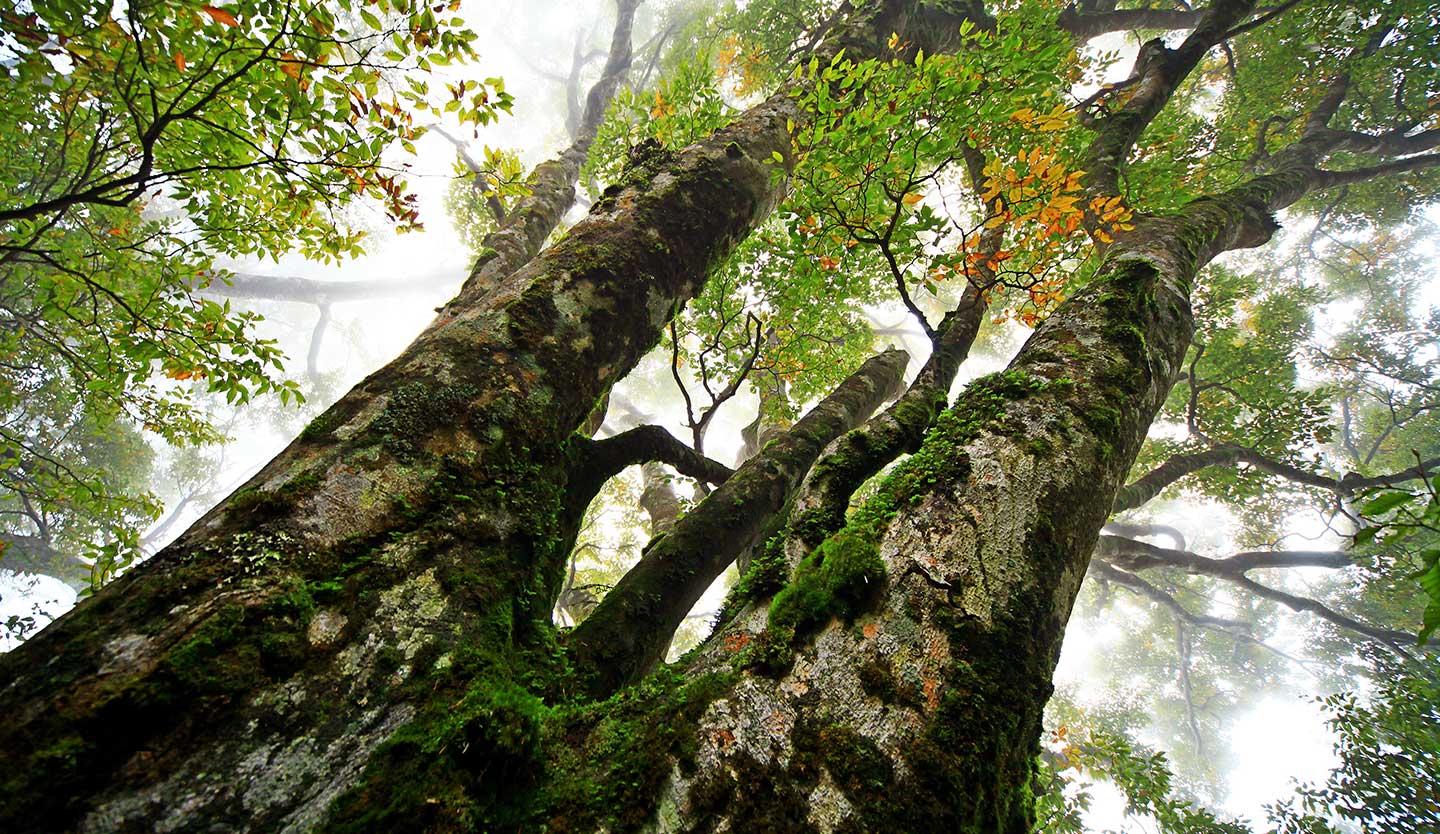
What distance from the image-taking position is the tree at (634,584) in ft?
4.24

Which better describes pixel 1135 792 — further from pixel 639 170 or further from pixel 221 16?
pixel 221 16

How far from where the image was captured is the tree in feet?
4.24

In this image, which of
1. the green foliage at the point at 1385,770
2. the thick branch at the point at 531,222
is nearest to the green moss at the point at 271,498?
the thick branch at the point at 531,222

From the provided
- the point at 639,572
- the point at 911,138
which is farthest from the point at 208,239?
the point at 911,138

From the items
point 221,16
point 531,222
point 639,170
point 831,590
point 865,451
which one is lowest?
point 831,590

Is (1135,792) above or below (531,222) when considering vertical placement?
below

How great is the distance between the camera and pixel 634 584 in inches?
125

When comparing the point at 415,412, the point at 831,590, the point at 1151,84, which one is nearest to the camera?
the point at 831,590

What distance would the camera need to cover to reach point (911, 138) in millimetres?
3658

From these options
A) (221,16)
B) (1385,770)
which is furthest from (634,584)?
(1385,770)

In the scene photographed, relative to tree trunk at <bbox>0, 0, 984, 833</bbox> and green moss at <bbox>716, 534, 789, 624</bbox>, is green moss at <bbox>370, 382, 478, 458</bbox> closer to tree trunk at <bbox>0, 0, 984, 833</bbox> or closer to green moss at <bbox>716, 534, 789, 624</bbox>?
tree trunk at <bbox>0, 0, 984, 833</bbox>

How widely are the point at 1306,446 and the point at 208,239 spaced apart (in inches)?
544

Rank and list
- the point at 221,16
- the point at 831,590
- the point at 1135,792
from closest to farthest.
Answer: the point at 831,590, the point at 221,16, the point at 1135,792

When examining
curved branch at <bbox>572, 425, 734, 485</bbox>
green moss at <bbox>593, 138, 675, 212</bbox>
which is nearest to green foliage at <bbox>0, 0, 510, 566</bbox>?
green moss at <bbox>593, 138, 675, 212</bbox>
